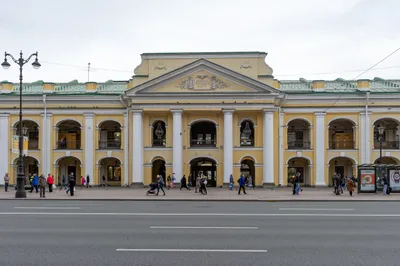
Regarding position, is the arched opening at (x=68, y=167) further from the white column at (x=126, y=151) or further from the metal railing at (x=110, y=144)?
the white column at (x=126, y=151)

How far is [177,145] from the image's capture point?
38.9 m

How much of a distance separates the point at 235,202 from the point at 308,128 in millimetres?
19520

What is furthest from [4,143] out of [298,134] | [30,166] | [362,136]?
[362,136]

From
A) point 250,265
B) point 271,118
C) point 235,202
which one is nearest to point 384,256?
point 250,265

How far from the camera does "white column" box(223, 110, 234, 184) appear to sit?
38500mm

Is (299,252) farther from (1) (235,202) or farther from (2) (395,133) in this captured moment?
(2) (395,133)

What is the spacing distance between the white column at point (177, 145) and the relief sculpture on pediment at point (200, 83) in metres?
2.51

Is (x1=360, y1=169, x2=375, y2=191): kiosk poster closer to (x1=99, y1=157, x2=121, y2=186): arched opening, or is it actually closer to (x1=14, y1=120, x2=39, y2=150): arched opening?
(x1=99, y1=157, x2=121, y2=186): arched opening

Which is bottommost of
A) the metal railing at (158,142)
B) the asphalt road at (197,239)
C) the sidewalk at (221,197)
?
the sidewalk at (221,197)

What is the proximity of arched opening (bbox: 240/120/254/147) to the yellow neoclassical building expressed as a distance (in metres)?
0.10

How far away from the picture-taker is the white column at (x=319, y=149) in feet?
130

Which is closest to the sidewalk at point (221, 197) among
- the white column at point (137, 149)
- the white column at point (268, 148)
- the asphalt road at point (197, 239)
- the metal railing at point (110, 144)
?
the white column at point (268, 148)

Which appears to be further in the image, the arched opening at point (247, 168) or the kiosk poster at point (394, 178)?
the arched opening at point (247, 168)

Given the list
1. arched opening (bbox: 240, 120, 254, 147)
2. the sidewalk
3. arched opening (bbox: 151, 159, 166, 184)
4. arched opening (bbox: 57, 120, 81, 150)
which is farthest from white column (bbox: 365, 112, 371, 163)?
arched opening (bbox: 57, 120, 81, 150)
